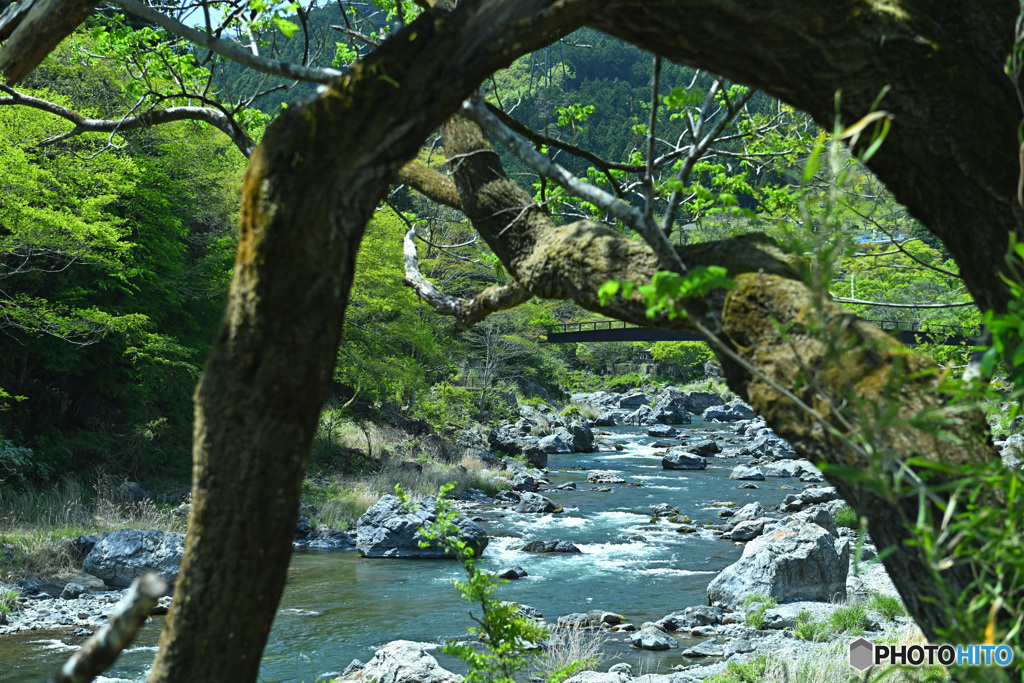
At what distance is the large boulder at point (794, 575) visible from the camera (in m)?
9.88

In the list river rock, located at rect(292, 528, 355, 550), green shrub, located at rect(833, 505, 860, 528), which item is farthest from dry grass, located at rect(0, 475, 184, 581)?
green shrub, located at rect(833, 505, 860, 528)

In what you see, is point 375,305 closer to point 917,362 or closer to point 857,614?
point 857,614

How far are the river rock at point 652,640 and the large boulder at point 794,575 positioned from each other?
1411 mm

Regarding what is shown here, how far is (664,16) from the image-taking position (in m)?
2.12

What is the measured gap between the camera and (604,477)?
68.0 feet

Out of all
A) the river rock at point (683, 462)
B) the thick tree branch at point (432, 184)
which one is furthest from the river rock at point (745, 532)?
the thick tree branch at point (432, 184)

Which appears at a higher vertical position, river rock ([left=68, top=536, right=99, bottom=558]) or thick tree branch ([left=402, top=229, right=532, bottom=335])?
thick tree branch ([left=402, top=229, right=532, bottom=335])

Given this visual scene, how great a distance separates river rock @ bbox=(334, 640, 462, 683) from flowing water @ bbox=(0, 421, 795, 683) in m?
0.65

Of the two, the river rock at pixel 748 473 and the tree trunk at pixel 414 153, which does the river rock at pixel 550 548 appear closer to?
the river rock at pixel 748 473

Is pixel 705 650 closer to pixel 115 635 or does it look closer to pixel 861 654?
pixel 861 654

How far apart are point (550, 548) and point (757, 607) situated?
4683mm

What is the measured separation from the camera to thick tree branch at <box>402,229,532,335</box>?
356 centimetres

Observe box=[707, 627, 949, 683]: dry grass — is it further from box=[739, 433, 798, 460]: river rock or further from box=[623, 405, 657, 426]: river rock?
box=[623, 405, 657, 426]: river rock

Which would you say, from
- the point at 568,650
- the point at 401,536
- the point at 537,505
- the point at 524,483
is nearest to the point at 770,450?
the point at 524,483
